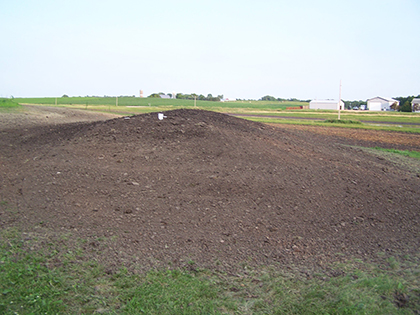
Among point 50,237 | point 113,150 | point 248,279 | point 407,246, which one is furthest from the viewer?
point 113,150

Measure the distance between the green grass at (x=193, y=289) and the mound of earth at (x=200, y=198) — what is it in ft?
0.93

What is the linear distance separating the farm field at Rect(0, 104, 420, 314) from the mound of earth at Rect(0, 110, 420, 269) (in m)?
0.03

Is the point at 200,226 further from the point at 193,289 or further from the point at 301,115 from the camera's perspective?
the point at 301,115

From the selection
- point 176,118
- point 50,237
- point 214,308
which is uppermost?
Result: point 176,118

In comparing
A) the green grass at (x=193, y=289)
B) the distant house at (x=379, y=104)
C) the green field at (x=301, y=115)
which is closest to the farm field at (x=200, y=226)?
the green grass at (x=193, y=289)

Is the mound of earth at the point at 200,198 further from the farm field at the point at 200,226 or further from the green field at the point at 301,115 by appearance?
the green field at the point at 301,115

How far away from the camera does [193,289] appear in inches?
145

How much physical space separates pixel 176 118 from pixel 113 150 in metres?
2.25

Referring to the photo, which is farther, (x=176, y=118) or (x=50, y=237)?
(x=176, y=118)

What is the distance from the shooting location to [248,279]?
13.1 feet

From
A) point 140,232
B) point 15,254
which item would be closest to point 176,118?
point 140,232

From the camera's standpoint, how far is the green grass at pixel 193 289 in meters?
3.41

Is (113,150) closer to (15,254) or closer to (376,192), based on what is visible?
(15,254)

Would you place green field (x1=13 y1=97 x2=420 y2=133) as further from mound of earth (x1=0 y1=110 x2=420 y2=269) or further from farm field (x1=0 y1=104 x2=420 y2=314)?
farm field (x1=0 y1=104 x2=420 y2=314)
